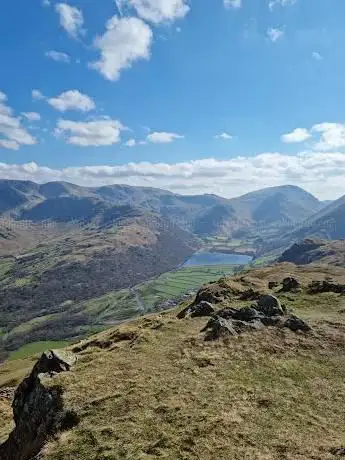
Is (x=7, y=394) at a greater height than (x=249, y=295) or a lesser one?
lesser

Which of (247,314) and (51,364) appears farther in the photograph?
(247,314)

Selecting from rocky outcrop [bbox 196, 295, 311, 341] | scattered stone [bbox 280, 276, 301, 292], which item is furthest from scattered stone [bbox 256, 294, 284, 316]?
scattered stone [bbox 280, 276, 301, 292]

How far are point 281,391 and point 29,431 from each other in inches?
811

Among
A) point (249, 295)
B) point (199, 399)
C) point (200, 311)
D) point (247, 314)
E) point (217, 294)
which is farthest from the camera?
point (217, 294)

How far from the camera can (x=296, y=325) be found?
48.1 metres

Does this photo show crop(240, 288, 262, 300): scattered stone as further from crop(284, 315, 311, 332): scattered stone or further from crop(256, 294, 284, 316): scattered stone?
crop(284, 315, 311, 332): scattered stone

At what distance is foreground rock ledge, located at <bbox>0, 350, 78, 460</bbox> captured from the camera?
105 feet

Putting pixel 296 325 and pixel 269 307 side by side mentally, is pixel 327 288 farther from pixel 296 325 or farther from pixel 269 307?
pixel 296 325

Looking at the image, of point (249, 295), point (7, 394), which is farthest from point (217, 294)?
point (7, 394)

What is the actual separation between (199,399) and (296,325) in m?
19.7

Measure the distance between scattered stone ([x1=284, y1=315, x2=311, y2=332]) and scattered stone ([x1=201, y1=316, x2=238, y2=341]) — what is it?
6.48 metres

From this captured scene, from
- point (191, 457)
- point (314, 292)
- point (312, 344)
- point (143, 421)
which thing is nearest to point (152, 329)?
point (312, 344)

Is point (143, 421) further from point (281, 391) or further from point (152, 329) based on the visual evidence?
point (152, 329)

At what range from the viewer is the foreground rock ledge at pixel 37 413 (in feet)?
105
